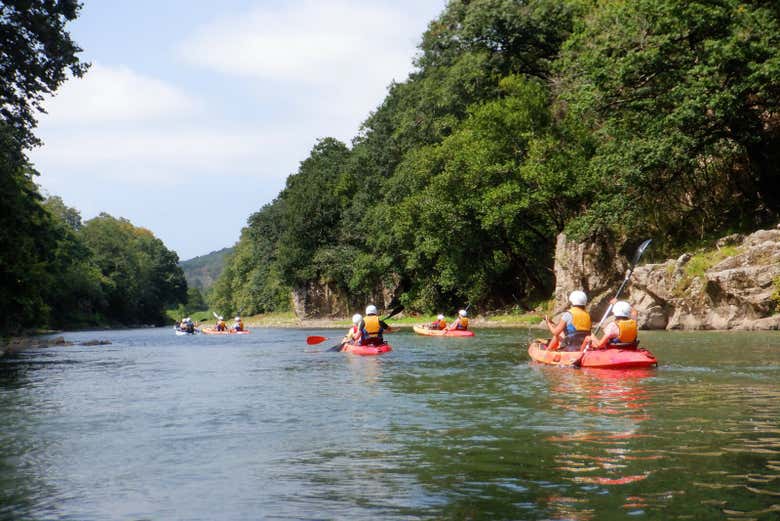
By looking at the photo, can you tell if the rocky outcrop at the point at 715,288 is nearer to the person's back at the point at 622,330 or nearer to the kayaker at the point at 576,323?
the kayaker at the point at 576,323

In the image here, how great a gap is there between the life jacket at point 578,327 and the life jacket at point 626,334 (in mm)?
1231

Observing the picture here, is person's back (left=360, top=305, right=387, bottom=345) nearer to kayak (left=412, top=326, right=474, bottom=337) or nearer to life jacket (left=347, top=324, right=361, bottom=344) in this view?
life jacket (left=347, top=324, right=361, bottom=344)

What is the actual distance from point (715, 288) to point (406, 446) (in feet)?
78.0

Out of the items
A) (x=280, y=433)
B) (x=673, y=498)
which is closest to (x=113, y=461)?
(x=280, y=433)

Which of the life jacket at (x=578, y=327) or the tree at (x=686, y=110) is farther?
the tree at (x=686, y=110)

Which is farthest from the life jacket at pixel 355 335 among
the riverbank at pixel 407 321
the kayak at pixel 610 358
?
the riverbank at pixel 407 321

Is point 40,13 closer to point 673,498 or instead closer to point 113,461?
point 113,461

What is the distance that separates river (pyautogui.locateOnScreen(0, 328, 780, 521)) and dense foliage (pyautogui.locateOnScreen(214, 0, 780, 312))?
52.2 ft

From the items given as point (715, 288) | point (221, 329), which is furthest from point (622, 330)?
point (221, 329)

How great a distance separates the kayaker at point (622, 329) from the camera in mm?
16219

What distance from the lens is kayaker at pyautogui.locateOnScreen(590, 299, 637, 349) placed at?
53.2 ft

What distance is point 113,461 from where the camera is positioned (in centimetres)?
849

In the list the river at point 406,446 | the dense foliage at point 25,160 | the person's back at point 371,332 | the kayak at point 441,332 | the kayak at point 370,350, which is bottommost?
the river at point 406,446

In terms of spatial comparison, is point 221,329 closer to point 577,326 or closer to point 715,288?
point 715,288
